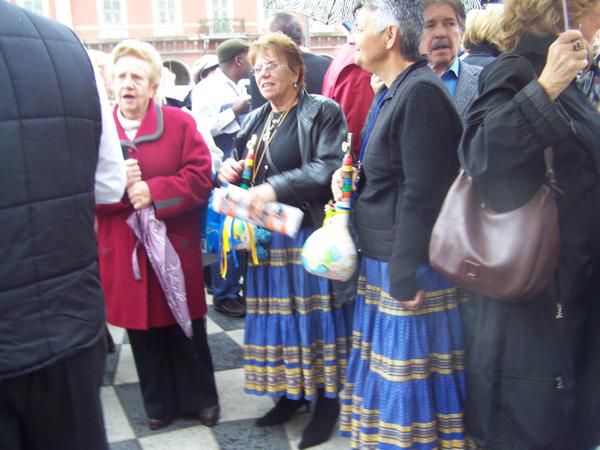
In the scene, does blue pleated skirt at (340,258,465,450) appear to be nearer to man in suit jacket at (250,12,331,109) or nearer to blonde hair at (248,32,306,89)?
blonde hair at (248,32,306,89)

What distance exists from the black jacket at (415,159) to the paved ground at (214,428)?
1.15 metres

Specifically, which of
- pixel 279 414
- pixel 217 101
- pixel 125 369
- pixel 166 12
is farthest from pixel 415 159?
pixel 166 12

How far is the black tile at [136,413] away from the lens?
287 cm

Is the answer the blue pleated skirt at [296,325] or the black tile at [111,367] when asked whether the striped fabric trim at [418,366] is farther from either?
the black tile at [111,367]

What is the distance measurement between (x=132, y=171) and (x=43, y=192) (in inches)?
42.9

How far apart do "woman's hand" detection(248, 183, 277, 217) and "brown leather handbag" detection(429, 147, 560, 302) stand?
0.89 meters

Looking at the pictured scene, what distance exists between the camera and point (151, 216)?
260 centimetres

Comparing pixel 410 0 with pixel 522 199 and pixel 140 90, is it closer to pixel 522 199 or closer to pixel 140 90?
pixel 522 199

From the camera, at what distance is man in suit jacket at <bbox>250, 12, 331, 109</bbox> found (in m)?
3.61

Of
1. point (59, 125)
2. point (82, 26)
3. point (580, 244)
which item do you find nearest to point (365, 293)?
point (580, 244)

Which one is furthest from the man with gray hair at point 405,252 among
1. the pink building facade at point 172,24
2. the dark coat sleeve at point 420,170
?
the pink building facade at point 172,24

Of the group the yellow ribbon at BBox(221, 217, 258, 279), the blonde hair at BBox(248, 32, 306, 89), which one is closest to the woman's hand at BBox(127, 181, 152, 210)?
the yellow ribbon at BBox(221, 217, 258, 279)

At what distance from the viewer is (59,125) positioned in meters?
1.49

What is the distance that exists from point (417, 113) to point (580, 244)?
627 millimetres
